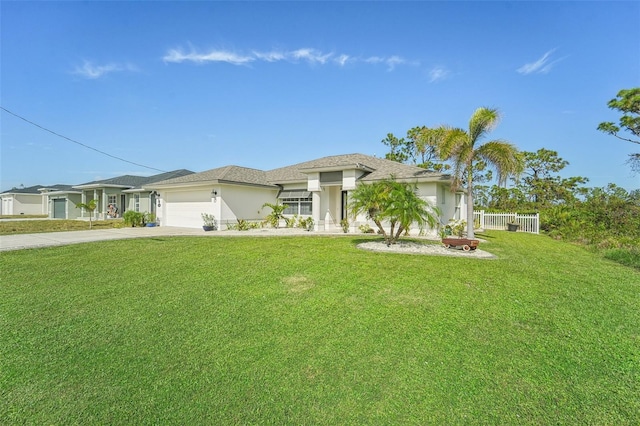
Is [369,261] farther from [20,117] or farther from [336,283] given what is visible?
[20,117]

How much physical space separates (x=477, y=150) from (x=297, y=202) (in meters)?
14.7

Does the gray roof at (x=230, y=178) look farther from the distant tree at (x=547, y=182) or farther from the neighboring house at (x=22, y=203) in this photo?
the neighboring house at (x=22, y=203)

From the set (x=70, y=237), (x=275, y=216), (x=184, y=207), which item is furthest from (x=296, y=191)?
(x=70, y=237)

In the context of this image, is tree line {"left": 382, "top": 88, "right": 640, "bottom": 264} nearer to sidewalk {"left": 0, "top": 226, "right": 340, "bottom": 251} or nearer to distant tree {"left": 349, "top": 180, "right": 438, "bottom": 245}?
distant tree {"left": 349, "top": 180, "right": 438, "bottom": 245}

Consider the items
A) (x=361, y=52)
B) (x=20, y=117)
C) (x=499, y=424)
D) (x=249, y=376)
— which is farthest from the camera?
(x=20, y=117)

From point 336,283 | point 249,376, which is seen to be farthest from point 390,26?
point 249,376

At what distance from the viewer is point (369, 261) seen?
10.2m

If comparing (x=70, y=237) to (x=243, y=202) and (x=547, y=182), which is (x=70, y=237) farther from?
(x=547, y=182)

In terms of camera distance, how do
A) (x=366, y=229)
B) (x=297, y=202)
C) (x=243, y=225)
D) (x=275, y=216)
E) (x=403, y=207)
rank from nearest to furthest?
(x=403, y=207)
(x=366, y=229)
(x=243, y=225)
(x=275, y=216)
(x=297, y=202)

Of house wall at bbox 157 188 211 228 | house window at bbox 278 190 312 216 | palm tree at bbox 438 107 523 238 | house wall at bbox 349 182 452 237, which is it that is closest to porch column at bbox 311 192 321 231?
house window at bbox 278 190 312 216

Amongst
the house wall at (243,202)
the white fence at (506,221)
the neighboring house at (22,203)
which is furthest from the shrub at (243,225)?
the neighboring house at (22,203)

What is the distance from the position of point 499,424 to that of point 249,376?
3.04m

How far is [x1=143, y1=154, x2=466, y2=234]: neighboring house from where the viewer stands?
2062 centimetres

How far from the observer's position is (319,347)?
4.64 meters
